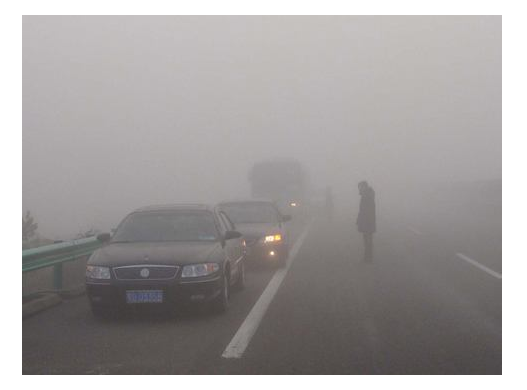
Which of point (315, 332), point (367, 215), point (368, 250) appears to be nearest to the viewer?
point (315, 332)

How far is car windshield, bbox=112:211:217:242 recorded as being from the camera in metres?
10.1

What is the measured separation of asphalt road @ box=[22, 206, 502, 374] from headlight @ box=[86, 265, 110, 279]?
0.56 m

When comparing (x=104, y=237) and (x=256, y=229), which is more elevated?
(x=104, y=237)

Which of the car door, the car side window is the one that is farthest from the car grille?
the car side window

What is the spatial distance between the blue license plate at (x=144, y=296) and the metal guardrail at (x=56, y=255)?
1980 millimetres

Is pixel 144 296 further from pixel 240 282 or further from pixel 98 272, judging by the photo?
pixel 240 282

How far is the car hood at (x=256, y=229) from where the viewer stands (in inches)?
591

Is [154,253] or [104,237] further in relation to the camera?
[104,237]

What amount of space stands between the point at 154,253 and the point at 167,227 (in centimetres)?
129

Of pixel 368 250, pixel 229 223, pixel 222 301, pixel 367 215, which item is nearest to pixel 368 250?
pixel 368 250

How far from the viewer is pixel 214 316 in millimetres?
9102

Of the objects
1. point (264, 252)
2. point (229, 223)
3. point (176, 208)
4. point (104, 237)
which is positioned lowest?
point (264, 252)

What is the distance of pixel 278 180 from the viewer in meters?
36.4

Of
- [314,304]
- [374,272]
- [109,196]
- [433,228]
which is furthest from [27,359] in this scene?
[109,196]
